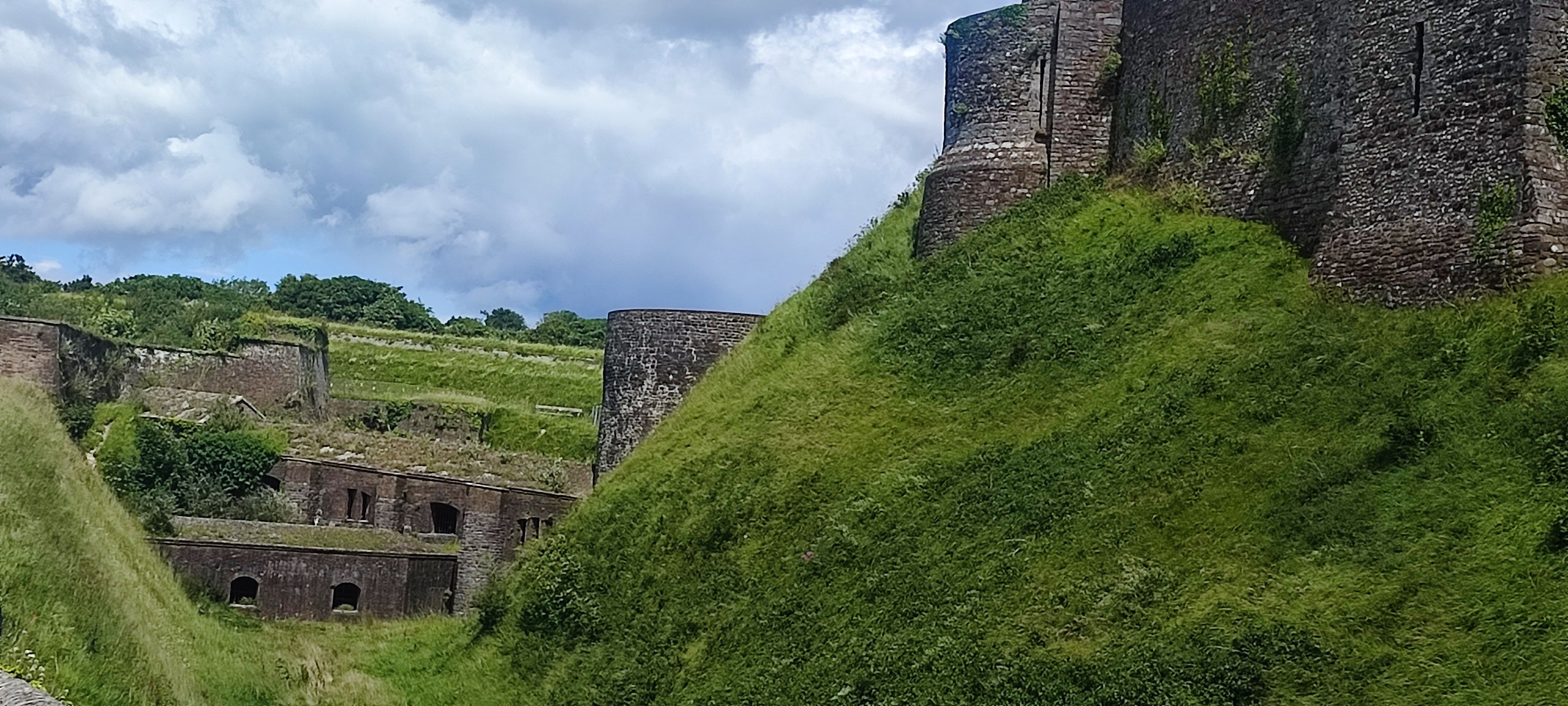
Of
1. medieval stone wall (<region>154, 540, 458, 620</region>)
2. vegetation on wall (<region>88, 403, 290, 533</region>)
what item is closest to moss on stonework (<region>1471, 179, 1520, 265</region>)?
medieval stone wall (<region>154, 540, 458, 620</region>)

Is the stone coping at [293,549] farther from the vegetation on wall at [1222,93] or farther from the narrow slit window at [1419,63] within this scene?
the narrow slit window at [1419,63]

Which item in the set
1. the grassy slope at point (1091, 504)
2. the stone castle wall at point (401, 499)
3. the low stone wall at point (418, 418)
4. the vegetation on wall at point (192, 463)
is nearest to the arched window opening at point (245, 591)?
the stone castle wall at point (401, 499)

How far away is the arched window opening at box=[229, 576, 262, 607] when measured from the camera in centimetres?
2536

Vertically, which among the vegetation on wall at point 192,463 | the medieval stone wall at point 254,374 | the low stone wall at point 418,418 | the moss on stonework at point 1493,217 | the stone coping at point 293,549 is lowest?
the stone coping at point 293,549

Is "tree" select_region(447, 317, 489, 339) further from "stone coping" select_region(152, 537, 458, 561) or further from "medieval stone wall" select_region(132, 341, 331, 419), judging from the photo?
"stone coping" select_region(152, 537, 458, 561)

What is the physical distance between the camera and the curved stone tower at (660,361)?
24922 millimetres

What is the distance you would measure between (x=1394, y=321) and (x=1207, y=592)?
12.3ft

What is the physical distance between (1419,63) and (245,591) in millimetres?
18986

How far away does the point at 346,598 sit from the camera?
2642cm

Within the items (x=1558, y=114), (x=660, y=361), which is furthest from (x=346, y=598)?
(x=1558, y=114)

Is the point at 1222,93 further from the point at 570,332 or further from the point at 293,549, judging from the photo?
the point at 570,332

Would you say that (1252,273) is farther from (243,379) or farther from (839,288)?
(243,379)

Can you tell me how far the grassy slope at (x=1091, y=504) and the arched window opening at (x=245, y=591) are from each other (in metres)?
7.18

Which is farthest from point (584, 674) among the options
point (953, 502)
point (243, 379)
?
point (243, 379)
